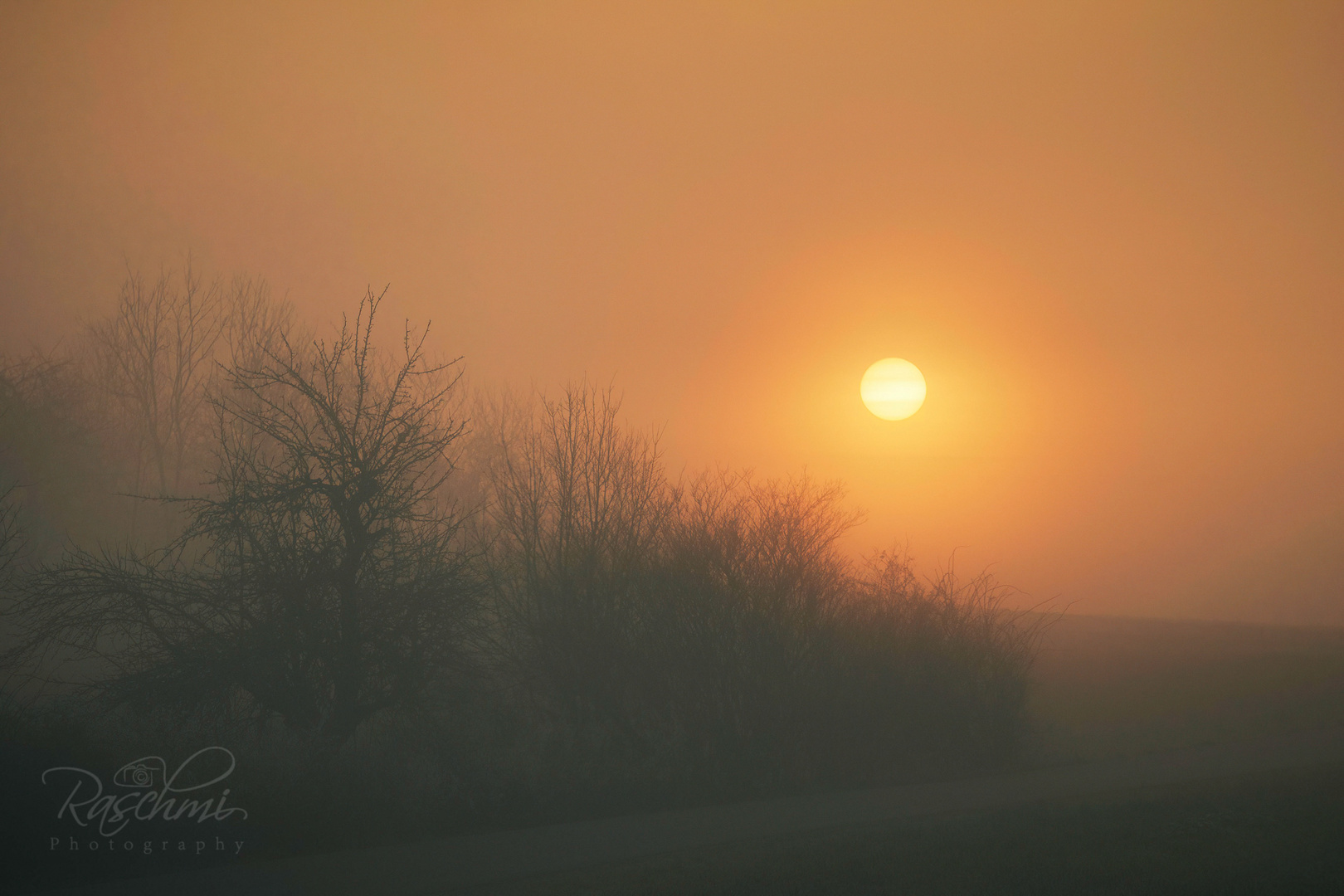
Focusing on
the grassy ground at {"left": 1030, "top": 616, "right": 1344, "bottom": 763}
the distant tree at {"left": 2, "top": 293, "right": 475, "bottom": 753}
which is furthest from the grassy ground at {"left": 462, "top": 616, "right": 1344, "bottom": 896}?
the distant tree at {"left": 2, "top": 293, "right": 475, "bottom": 753}

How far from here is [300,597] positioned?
10.5 m

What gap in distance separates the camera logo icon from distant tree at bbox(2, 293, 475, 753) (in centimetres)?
81

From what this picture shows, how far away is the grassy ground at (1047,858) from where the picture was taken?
8.24m

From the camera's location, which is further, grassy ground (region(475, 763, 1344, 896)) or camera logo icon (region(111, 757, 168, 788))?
camera logo icon (region(111, 757, 168, 788))

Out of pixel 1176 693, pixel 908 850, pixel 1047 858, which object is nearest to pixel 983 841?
pixel 1047 858

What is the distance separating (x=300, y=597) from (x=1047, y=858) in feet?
33.3

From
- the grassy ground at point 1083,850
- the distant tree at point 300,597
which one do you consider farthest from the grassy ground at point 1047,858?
the distant tree at point 300,597

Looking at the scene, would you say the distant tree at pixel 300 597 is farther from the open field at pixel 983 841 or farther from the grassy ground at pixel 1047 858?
the grassy ground at pixel 1047 858

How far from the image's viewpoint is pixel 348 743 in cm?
1152

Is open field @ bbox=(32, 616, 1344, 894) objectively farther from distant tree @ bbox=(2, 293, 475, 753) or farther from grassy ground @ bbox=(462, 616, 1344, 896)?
distant tree @ bbox=(2, 293, 475, 753)

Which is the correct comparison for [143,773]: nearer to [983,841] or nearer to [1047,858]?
[983,841]

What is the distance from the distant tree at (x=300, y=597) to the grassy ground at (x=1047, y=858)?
416 centimetres

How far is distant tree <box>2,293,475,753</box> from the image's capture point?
10109mm

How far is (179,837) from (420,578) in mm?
4013
